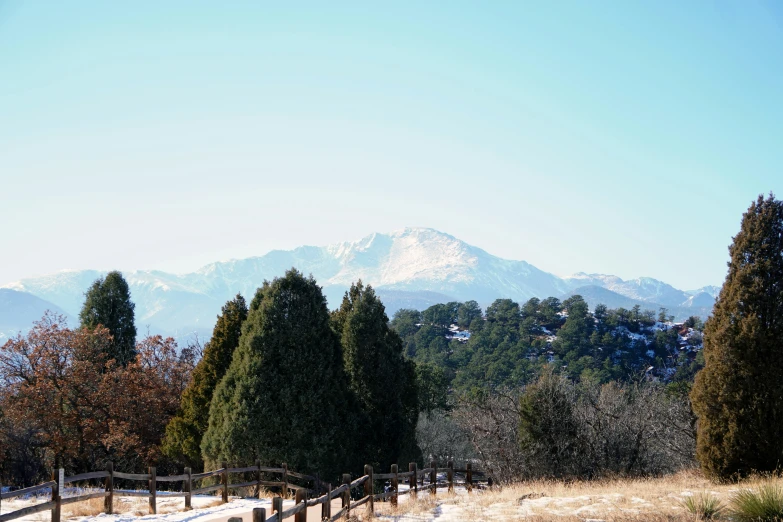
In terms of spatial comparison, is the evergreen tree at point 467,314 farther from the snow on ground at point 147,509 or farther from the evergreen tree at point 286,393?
the snow on ground at point 147,509

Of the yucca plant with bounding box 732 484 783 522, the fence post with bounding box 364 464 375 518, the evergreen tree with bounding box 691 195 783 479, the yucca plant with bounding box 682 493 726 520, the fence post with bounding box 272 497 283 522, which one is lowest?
the fence post with bounding box 364 464 375 518

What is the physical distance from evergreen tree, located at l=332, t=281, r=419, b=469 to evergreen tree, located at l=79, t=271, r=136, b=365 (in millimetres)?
11782

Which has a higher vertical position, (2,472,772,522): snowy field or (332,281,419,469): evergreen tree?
A: (332,281,419,469): evergreen tree

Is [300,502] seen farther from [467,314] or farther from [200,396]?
[467,314]

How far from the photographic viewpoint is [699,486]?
16.0 meters

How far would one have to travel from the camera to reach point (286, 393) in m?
19.8

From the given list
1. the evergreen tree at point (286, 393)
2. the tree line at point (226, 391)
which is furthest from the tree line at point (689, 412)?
the evergreen tree at point (286, 393)

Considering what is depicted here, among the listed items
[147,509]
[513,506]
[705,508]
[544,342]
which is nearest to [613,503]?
[513,506]

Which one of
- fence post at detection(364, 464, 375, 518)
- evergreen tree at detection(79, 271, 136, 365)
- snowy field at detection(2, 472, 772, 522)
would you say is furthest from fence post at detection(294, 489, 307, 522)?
evergreen tree at detection(79, 271, 136, 365)

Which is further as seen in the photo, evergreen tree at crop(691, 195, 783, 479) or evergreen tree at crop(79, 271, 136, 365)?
evergreen tree at crop(79, 271, 136, 365)

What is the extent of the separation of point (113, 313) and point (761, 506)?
27190mm

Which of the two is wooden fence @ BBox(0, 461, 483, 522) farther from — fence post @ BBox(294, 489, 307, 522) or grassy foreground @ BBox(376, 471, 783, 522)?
grassy foreground @ BBox(376, 471, 783, 522)

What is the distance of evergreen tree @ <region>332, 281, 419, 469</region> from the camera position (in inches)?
935

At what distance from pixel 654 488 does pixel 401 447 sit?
9.85 m
